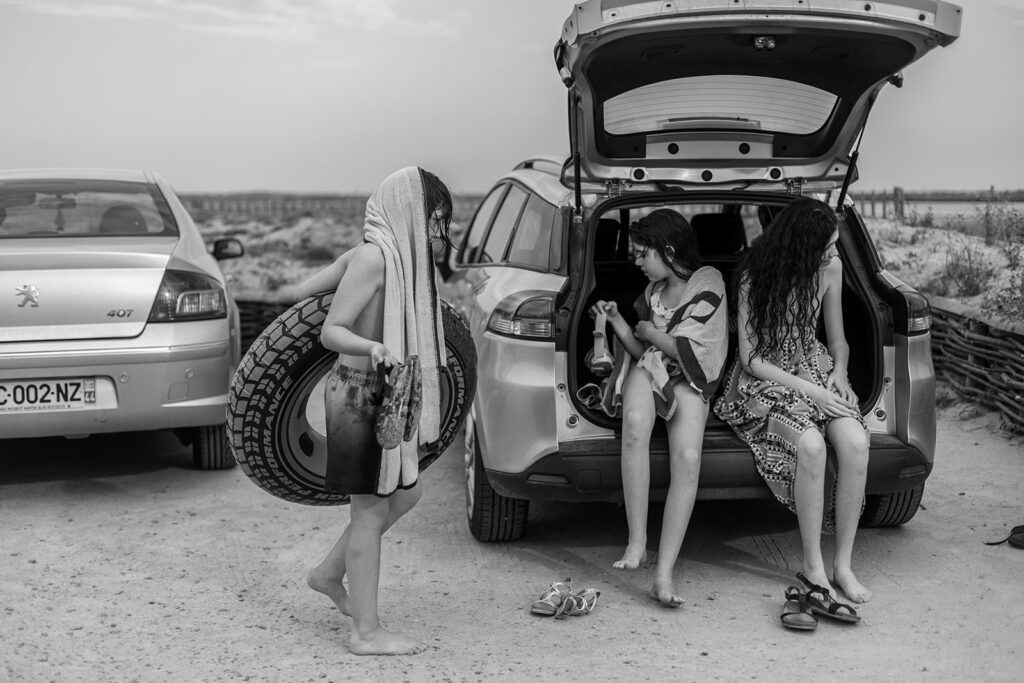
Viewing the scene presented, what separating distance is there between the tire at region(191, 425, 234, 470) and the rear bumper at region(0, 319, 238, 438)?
1.40 feet

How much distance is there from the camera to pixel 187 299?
592 cm

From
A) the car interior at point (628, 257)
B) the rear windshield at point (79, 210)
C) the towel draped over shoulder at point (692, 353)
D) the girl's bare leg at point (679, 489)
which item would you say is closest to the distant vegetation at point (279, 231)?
the rear windshield at point (79, 210)

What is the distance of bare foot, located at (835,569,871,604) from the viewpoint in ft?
14.4

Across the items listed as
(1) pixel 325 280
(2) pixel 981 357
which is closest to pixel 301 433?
(1) pixel 325 280

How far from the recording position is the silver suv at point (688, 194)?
174 inches

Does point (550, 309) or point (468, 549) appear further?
point (468, 549)

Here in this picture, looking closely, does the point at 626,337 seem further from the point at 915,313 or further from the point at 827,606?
the point at 827,606

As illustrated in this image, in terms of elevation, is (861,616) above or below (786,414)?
below

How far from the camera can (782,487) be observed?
452 cm

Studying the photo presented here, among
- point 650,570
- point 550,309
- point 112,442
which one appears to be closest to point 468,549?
point 650,570

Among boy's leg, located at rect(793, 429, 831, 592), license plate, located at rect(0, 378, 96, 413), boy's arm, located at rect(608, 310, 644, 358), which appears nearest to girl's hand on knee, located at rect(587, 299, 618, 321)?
boy's arm, located at rect(608, 310, 644, 358)

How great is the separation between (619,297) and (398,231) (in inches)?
87.5

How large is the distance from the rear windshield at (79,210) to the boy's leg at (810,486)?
3.71 m

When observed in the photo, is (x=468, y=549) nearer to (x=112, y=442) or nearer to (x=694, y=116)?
(x=694, y=116)
